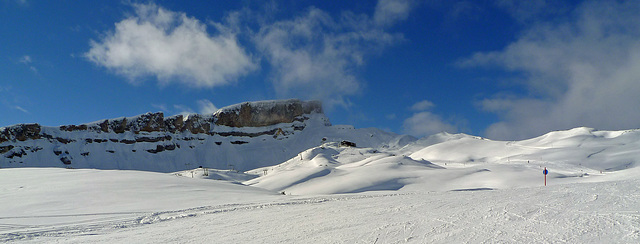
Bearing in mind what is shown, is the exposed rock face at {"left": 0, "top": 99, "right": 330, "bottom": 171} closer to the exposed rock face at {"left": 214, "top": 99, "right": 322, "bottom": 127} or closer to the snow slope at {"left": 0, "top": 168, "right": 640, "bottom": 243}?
the exposed rock face at {"left": 214, "top": 99, "right": 322, "bottom": 127}

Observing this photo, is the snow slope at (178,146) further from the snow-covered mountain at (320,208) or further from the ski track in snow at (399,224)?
the ski track in snow at (399,224)

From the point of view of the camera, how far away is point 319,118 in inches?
6122

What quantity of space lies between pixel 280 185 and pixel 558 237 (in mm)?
32634

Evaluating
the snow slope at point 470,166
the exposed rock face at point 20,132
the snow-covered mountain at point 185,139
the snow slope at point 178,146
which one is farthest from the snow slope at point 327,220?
the exposed rock face at point 20,132

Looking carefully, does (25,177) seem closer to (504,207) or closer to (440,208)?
(440,208)

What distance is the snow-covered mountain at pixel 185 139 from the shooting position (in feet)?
329

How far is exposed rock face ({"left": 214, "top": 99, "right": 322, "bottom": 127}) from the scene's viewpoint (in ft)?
449

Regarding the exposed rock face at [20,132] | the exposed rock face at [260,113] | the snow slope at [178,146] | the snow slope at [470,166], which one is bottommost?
the snow slope at [470,166]

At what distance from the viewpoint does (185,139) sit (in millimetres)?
123875

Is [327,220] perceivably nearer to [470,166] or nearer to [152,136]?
[470,166]

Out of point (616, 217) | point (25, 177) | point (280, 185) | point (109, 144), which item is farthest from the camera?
point (109, 144)

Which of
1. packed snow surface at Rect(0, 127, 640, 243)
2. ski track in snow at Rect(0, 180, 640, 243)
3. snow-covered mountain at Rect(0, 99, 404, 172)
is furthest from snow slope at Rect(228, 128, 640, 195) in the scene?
A: snow-covered mountain at Rect(0, 99, 404, 172)

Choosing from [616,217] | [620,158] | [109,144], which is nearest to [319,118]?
[109,144]

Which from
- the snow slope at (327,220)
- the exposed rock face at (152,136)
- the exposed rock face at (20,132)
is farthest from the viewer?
the exposed rock face at (152,136)
